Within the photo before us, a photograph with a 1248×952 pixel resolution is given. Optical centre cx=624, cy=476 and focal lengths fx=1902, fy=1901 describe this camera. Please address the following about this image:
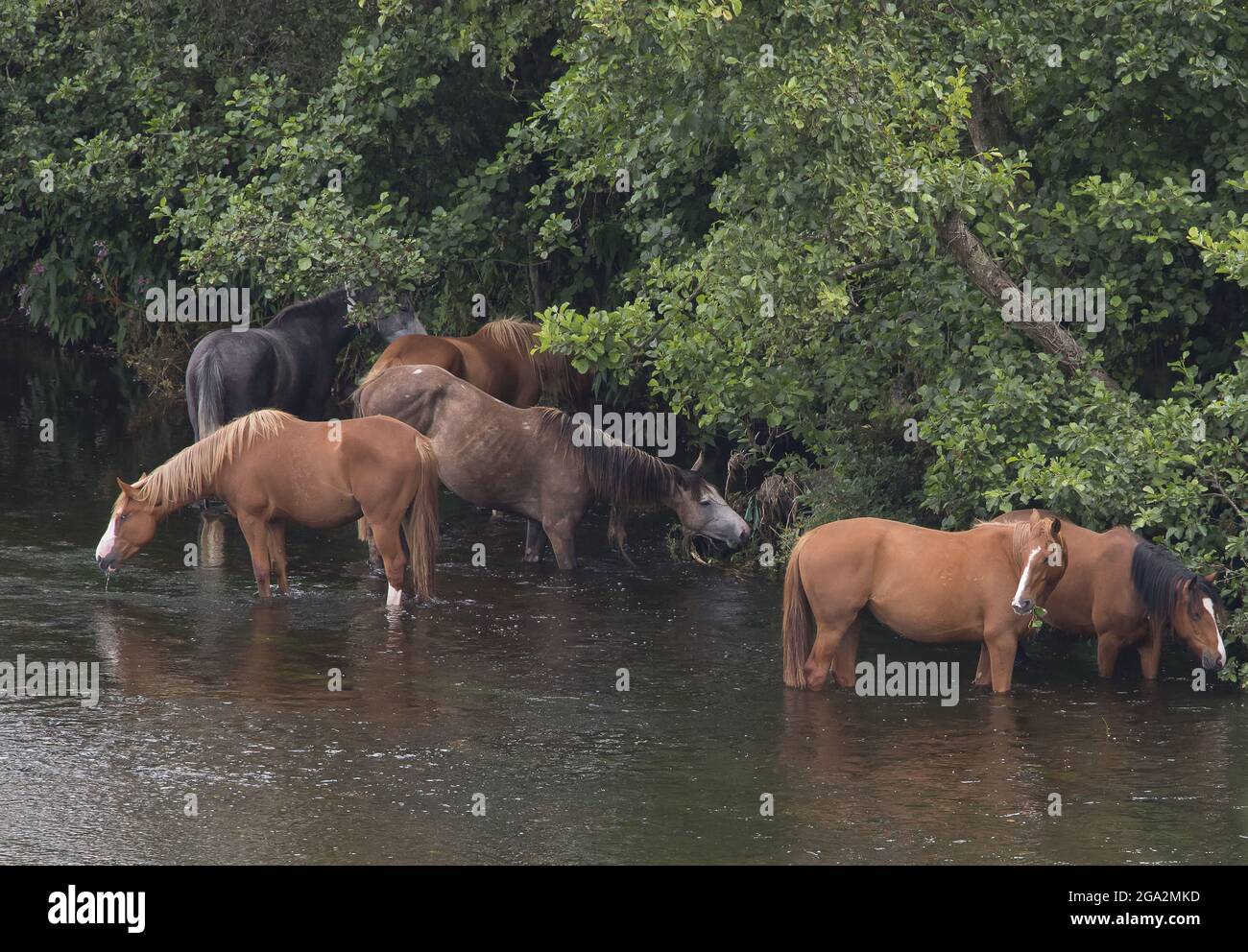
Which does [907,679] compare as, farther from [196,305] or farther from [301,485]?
[196,305]

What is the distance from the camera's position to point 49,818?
9242 millimetres

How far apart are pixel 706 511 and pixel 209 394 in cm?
477

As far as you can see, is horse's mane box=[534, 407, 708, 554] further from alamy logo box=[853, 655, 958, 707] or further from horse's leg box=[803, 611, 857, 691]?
horse's leg box=[803, 611, 857, 691]

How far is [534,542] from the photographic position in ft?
52.2

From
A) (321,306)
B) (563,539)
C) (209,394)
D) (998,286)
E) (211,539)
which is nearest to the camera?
(998,286)

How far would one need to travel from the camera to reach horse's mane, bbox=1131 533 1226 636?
460 inches

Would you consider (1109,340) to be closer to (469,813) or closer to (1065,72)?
(1065,72)

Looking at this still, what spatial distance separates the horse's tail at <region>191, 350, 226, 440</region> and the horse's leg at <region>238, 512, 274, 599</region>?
9.70ft

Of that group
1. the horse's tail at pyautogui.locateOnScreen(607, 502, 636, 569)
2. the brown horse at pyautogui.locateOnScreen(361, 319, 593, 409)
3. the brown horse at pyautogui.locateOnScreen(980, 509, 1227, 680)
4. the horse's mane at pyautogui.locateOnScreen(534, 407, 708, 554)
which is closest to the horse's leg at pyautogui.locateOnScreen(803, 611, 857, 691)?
the brown horse at pyautogui.locateOnScreen(980, 509, 1227, 680)

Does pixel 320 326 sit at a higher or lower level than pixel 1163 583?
higher

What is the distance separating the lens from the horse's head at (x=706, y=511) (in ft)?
50.0

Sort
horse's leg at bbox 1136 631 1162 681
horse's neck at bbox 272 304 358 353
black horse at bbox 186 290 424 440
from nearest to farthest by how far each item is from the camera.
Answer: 1. horse's leg at bbox 1136 631 1162 681
2. black horse at bbox 186 290 424 440
3. horse's neck at bbox 272 304 358 353

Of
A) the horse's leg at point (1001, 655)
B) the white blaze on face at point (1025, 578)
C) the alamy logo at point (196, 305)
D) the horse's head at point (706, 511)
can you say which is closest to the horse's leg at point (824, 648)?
the horse's leg at point (1001, 655)

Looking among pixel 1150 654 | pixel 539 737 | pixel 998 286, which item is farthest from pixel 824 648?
pixel 998 286
